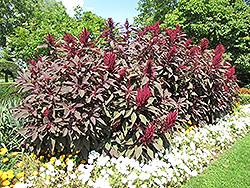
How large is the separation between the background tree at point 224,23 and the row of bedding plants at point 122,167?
21.6 feet

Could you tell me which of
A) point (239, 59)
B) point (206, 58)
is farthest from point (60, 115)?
point (239, 59)

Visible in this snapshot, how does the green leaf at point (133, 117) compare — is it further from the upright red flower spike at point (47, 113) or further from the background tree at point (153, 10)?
the background tree at point (153, 10)

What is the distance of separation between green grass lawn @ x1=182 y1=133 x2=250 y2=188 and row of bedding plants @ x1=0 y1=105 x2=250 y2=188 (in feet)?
0.41

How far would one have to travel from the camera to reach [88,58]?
2514 mm

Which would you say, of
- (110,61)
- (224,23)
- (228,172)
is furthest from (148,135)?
(224,23)

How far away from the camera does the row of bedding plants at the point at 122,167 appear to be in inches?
81.7

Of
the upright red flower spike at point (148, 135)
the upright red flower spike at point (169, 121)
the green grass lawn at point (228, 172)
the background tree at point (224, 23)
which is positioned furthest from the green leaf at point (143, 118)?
the background tree at point (224, 23)

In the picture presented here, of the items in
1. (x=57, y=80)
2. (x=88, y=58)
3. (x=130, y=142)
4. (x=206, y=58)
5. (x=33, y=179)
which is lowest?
(x=33, y=179)

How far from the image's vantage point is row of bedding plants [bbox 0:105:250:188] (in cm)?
208

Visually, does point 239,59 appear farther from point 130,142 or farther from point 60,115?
point 60,115

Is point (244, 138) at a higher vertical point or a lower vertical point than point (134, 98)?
lower

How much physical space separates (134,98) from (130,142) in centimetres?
65

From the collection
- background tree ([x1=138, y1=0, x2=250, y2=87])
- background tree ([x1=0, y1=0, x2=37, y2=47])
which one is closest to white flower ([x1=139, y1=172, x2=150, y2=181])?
background tree ([x1=138, y1=0, x2=250, y2=87])

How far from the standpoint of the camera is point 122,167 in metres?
2.12
